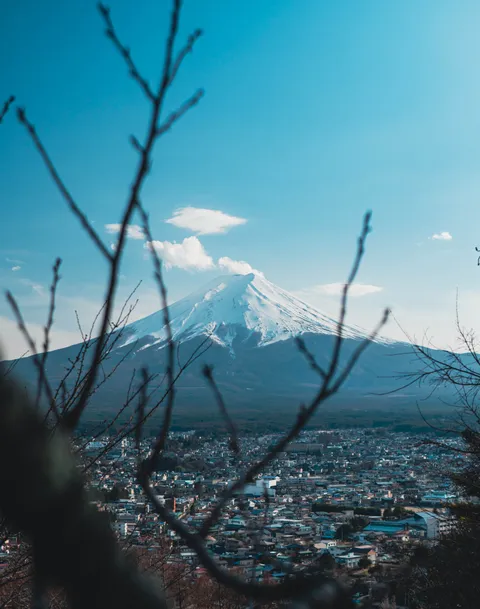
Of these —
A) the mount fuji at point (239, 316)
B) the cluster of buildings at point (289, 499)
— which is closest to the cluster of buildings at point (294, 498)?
the cluster of buildings at point (289, 499)

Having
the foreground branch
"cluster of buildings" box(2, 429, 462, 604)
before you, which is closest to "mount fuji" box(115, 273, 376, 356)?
"cluster of buildings" box(2, 429, 462, 604)

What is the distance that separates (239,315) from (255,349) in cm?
1531

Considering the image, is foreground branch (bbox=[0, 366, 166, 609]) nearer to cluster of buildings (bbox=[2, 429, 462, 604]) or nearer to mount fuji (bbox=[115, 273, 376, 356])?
cluster of buildings (bbox=[2, 429, 462, 604])

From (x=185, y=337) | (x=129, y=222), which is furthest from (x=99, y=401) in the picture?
(x=129, y=222)

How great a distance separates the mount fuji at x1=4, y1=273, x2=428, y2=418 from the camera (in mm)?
94375

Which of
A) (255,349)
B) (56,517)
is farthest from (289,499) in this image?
(255,349)

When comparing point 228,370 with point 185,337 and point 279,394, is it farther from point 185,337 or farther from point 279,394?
point 279,394

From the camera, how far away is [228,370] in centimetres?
11388

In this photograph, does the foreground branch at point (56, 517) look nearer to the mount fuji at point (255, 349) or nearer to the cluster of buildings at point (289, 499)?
the cluster of buildings at point (289, 499)

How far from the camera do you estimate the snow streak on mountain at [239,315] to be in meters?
124

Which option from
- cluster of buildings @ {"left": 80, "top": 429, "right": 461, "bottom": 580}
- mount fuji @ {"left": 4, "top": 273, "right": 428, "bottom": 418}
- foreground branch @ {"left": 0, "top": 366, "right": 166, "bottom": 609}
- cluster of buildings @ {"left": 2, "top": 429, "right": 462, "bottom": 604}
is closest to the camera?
foreground branch @ {"left": 0, "top": 366, "right": 166, "bottom": 609}

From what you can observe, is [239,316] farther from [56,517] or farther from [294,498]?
[56,517]

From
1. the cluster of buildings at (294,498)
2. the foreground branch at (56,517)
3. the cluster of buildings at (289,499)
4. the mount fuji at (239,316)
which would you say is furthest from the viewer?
the mount fuji at (239,316)

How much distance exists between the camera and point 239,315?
452ft
